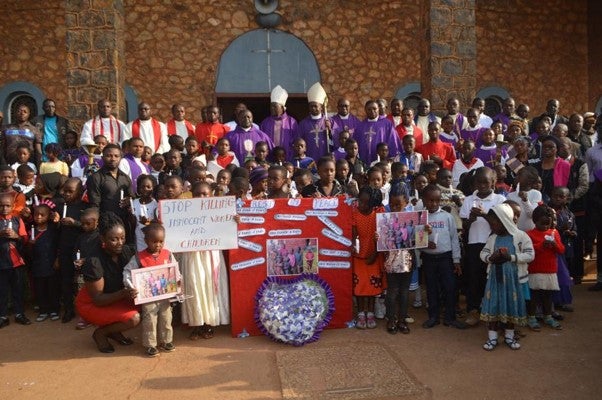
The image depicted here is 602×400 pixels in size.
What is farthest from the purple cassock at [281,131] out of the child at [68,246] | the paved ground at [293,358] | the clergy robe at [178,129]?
the paved ground at [293,358]

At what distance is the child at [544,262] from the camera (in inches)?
206

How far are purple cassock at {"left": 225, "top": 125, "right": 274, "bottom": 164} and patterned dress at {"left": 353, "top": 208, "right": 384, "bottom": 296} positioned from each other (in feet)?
9.97

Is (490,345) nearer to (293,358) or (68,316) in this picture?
(293,358)

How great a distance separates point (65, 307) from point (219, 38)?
7436 mm

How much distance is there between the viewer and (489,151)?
742cm

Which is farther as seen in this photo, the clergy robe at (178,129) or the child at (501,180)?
the clergy robe at (178,129)

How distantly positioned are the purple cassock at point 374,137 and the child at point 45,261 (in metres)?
4.48

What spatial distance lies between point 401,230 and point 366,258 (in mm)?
464

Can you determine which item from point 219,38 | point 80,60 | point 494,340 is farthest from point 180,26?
point 494,340

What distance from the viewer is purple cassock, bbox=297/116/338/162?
28.0 ft

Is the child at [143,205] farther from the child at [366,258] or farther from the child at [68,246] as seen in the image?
the child at [366,258]

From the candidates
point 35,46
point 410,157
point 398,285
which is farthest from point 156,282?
point 35,46

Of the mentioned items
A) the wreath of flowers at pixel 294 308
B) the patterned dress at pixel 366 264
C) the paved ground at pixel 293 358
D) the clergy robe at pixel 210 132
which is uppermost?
the clergy robe at pixel 210 132

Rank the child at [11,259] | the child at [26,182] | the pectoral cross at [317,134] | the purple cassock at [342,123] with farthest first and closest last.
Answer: the purple cassock at [342,123]
the pectoral cross at [317,134]
the child at [26,182]
the child at [11,259]
